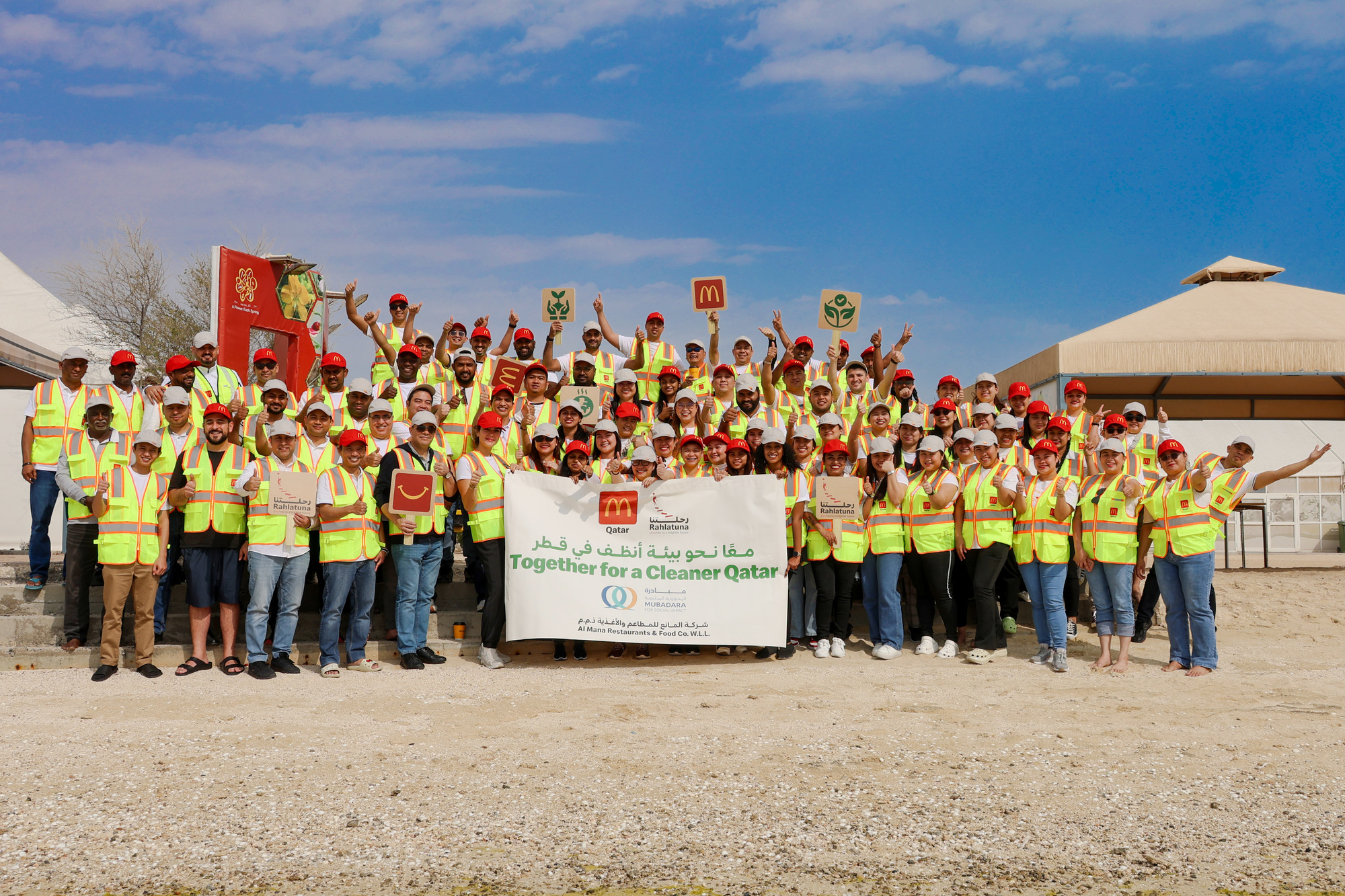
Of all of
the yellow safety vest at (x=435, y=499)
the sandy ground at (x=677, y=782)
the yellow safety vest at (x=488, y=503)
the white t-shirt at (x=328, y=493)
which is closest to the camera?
the sandy ground at (x=677, y=782)

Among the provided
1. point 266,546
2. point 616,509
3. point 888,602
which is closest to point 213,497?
point 266,546

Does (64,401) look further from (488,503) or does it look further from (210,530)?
(488,503)

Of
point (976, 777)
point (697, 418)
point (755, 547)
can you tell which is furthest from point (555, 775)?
A: point (697, 418)

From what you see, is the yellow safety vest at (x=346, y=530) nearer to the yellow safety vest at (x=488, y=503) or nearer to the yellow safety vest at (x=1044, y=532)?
the yellow safety vest at (x=488, y=503)

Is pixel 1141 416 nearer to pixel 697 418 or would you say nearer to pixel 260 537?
pixel 697 418

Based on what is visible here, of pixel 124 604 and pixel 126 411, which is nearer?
pixel 124 604

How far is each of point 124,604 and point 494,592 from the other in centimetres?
273

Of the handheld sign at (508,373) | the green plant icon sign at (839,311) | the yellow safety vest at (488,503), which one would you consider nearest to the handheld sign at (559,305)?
the handheld sign at (508,373)

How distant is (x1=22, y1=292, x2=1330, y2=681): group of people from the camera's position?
739 centimetres

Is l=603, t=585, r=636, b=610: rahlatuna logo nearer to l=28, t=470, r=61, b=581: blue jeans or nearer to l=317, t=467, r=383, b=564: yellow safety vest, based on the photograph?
l=317, t=467, r=383, b=564: yellow safety vest

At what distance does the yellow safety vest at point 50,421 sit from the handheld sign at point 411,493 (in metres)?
2.72

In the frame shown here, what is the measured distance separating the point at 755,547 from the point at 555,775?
3.51 meters

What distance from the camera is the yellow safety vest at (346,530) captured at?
7.43 metres

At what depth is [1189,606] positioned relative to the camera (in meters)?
7.59
